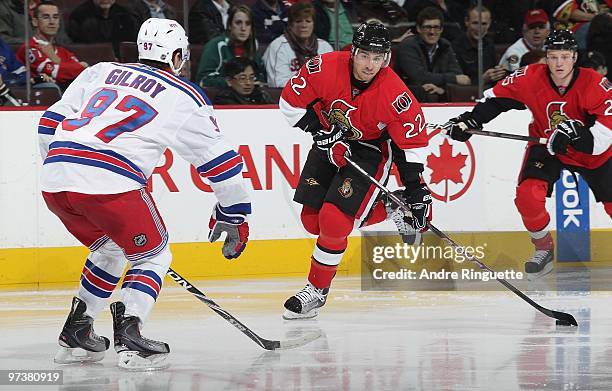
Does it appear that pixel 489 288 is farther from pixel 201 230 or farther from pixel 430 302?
pixel 201 230

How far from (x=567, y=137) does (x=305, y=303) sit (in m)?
1.56

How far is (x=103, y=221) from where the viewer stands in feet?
12.9

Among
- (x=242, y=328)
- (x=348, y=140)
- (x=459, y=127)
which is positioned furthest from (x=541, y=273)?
(x=242, y=328)

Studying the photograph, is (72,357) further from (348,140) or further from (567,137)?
(567,137)

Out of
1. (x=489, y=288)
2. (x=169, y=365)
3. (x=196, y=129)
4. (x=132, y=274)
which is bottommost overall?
(x=489, y=288)

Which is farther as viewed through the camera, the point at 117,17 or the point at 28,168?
the point at 117,17

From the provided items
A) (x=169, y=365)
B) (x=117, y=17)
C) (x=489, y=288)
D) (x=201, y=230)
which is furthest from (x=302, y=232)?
(x=169, y=365)

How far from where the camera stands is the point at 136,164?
157 inches

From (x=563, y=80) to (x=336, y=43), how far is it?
1.40 meters

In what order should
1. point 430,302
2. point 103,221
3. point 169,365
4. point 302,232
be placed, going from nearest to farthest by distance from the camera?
point 103,221
point 169,365
point 430,302
point 302,232

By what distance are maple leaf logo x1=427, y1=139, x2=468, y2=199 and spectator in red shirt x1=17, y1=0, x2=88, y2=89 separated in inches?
74.8

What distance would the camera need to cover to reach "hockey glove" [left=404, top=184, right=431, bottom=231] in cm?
518

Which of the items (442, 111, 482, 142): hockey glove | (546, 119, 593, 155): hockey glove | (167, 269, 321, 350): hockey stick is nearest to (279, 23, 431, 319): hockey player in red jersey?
(167, 269, 321, 350): hockey stick

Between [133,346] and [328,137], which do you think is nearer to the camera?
[133,346]
